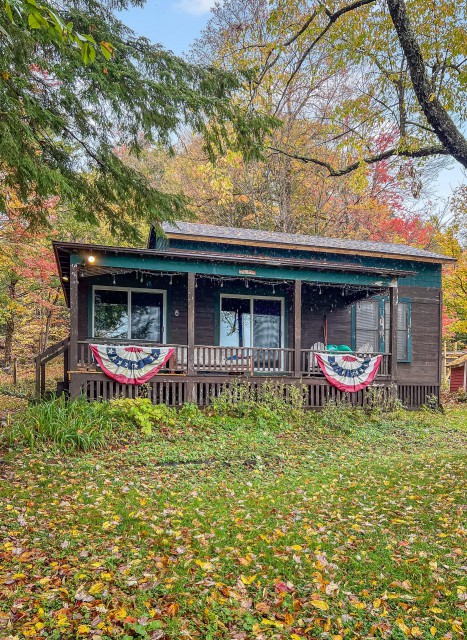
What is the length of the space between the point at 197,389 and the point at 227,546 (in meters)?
6.74

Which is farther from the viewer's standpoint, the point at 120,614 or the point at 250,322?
the point at 250,322

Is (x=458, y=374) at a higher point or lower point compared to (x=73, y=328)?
lower

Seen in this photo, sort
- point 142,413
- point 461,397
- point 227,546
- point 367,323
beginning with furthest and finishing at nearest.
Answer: point 461,397
point 367,323
point 142,413
point 227,546

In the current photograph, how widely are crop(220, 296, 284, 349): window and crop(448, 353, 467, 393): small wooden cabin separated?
406 inches

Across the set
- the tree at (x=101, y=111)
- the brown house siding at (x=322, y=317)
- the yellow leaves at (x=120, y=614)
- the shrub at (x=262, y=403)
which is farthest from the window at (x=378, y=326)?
the yellow leaves at (x=120, y=614)

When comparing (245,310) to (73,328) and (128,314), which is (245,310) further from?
(73,328)

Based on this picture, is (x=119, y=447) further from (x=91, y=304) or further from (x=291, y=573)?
(x=91, y=304)

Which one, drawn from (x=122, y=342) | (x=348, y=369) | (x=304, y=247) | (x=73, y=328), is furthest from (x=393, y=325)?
(x=73, y=328)

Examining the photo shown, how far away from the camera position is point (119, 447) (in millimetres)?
7699

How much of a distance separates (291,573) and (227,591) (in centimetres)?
61

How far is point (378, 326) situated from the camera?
46.5 ft

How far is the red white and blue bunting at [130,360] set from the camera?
9648 millimetres

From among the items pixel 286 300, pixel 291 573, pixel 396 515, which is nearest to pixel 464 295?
pixel 286 300

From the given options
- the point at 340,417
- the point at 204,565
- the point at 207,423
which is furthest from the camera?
the point at 340,417
